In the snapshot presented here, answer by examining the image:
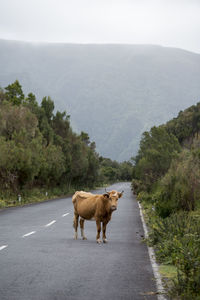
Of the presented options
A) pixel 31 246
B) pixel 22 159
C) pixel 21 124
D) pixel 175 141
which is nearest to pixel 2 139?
pixel 22 159

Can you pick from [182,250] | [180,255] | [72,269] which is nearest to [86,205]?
[72,269]

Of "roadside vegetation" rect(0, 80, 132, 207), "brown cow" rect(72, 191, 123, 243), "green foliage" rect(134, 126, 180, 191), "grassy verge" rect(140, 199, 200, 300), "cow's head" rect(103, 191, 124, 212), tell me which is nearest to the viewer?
"grassy verge" rect(140, 199, 200, 300)

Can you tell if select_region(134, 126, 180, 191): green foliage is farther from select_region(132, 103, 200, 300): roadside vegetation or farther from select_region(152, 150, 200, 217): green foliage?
select_region(152, 150, 200, 217): green foliage

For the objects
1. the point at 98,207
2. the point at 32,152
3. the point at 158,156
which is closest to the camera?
the point at 98,207

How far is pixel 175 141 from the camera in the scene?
139 feet

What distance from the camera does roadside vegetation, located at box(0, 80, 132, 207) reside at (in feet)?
126

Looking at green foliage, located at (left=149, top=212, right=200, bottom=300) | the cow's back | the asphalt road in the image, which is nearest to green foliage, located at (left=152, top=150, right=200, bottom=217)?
the asphalt road

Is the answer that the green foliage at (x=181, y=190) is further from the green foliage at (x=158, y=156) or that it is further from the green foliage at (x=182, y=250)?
the green foliage at (x=158, y=156)

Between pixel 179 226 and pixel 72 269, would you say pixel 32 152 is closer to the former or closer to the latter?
pixel 179 226

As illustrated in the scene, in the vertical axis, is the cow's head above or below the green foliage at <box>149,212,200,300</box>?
above

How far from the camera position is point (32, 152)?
40.9m

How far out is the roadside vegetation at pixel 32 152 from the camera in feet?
126

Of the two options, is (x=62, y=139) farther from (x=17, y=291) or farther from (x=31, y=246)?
(x=17, y=291)

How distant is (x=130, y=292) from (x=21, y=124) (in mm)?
37020
